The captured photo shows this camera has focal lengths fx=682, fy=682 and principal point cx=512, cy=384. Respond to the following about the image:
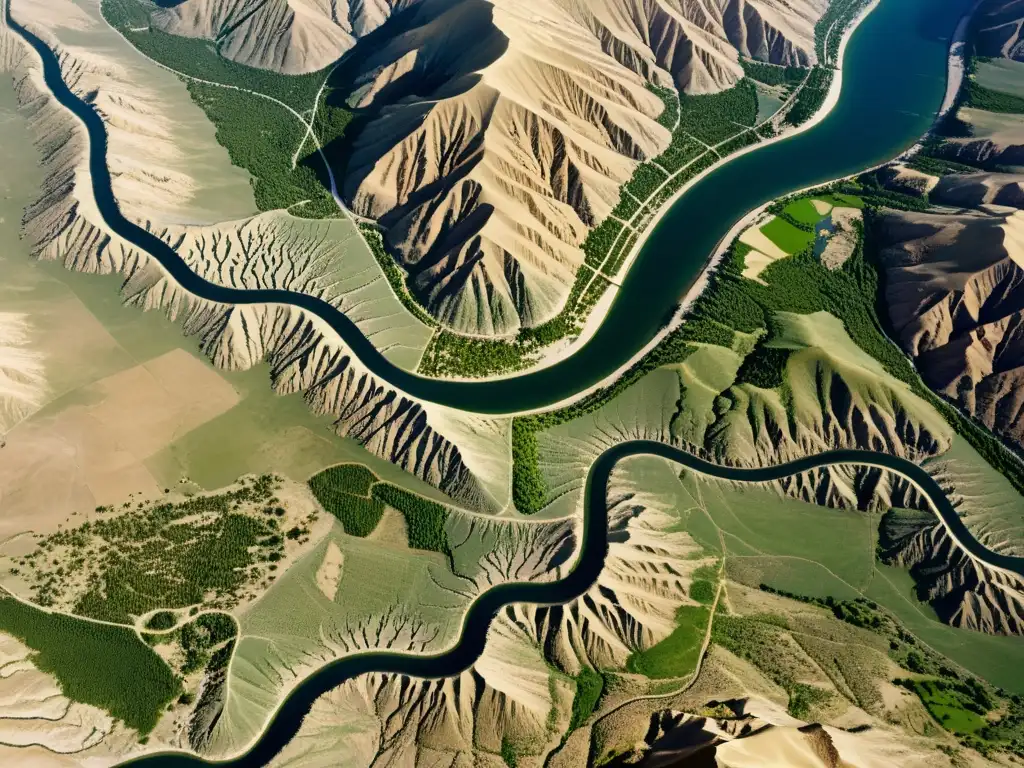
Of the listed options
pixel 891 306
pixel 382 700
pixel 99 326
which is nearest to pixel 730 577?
pixel 382 700

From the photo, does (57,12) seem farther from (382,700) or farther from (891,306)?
(891,306)

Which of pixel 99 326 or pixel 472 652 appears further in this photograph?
pixel 99 326

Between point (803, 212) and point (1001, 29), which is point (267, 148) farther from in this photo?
point (1001, 29)

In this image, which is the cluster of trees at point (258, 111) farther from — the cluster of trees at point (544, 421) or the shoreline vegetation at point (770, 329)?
the shoreline vegetation at point (770, 329)

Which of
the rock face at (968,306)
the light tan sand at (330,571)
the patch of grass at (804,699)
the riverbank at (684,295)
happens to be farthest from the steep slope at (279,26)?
the patch of grass at (804,699)

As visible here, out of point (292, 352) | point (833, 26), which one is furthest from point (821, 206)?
point (292, 352)
